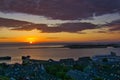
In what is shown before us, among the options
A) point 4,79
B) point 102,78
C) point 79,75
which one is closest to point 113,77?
point 102,78

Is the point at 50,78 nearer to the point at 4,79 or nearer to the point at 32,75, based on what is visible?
the point at 32,75

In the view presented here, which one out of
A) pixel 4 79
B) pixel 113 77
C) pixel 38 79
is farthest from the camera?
pixel 113 77

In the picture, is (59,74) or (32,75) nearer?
(32,75)

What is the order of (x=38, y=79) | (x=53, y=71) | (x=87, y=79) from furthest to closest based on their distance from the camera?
(x=53, y=71) < (x=87, y=79) < (x=38, y=79)

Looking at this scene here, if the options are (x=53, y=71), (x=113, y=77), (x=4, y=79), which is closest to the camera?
(x=4, y=79)

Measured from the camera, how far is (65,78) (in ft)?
97.2

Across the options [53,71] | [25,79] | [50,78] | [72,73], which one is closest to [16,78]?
[25,79]

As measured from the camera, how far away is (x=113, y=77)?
99.8 ft

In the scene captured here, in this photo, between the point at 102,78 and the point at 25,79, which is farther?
the point at 102,78

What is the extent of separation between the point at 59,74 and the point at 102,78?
4776 millimetres

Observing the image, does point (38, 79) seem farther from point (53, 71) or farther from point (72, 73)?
point (53, 71)

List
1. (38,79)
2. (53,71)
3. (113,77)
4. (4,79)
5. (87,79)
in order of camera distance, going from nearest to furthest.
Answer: (4,79) < (38,79) < (87,79) < (113,77) < (53,71)

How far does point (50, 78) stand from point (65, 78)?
247 cm

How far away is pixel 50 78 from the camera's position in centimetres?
2761
